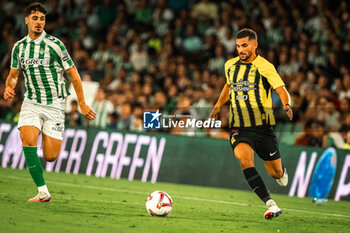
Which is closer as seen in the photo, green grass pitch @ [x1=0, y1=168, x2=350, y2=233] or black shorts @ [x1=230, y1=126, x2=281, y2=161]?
green grass pitch @ [x1=0, y1=168, x2=350, y2=233]

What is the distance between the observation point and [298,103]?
1422 cm

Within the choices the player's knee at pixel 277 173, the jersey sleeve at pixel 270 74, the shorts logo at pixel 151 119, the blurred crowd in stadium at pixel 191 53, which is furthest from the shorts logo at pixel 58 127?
the blurred crowd in stadium at pixel 191 53

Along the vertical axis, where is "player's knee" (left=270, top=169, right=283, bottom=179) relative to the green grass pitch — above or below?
above

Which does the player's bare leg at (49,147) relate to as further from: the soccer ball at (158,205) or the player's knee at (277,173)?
the player's knee at (277,173)

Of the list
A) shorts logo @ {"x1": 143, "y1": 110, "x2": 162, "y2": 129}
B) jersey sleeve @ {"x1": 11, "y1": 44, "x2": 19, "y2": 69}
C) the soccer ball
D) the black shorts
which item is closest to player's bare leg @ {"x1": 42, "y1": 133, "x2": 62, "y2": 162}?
jersey sleeve @ {"x1": 11, "y1": 44, "x2": 19, "y2": 69}

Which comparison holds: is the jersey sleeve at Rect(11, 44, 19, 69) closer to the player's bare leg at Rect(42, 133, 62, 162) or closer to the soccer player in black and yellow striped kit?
the player's bare leg at Rect(42, 133, 62, 162)

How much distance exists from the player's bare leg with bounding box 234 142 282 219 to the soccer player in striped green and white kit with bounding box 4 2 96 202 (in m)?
1.98

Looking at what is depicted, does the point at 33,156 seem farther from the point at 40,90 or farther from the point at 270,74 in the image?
the point at 270,74

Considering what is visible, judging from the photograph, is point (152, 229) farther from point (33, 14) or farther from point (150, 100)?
point (150, 100)

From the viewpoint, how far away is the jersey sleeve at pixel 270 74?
28.5 feet

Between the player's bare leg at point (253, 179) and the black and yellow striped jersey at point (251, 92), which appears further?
the black and yellow striped jersey at point (251, 92)

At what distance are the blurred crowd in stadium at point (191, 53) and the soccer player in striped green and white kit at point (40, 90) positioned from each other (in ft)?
17.1

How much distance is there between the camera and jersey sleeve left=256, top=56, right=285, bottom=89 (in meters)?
8.70

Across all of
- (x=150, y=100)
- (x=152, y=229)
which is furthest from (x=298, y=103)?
(x=152, y=229)
